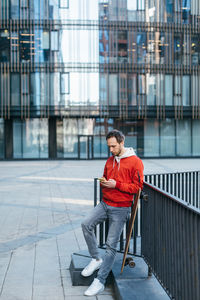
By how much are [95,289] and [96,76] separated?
3274cm

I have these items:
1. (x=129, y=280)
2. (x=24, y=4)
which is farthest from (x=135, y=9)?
(x=129, y=280)

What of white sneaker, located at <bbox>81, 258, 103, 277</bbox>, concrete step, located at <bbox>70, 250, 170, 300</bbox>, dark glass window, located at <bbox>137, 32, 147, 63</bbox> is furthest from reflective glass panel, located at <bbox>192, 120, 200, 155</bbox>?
white sneaker, located at <bbox>81, 258, 103, 277</bbox>

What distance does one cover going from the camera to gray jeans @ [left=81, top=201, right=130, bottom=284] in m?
4.80

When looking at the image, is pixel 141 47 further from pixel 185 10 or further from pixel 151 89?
pixel 185 10

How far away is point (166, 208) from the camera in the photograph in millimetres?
4188

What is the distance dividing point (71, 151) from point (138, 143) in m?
6.33

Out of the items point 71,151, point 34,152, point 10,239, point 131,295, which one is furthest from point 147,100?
point 131,295

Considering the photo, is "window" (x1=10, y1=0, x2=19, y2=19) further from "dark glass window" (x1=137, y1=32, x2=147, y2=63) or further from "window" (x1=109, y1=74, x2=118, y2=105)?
"dark glass window" (x1=137, y1=32, x2=147, y2=63)

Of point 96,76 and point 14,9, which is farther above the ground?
point 14,9

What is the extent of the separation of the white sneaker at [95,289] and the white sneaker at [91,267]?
0.27 meters

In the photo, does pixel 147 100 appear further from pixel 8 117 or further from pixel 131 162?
pixel 131 162

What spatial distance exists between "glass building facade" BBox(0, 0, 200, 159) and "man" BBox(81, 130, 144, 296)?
31.3m

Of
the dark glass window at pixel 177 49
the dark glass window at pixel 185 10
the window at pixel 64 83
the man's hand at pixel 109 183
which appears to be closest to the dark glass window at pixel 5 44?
the window at pixel 64 83

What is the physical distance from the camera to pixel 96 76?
36469mm
